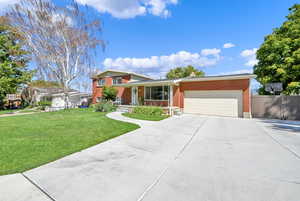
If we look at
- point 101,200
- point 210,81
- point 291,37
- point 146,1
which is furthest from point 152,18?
point 101,200


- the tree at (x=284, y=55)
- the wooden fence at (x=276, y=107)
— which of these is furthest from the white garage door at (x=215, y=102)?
the tree at (x=284, y=55)

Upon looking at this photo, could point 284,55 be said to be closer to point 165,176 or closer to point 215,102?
point 215,102

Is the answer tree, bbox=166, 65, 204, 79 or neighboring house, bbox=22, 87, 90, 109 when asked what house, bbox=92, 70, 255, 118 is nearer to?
neighboring house, bbox=22, 87, 90, 109

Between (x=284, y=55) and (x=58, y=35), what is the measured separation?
74.7ft

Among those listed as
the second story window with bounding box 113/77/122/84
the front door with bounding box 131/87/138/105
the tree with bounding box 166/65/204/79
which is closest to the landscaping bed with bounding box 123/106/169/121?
the front door with bounding box 131/87/138/105

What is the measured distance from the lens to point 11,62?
1650cm

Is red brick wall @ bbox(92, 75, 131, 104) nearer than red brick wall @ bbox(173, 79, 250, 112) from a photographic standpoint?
No

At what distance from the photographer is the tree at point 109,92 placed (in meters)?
16.5

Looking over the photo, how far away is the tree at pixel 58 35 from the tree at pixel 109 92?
399cm

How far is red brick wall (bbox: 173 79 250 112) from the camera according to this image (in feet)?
33.2

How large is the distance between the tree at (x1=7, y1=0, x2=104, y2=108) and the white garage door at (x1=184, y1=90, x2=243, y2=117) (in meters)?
12.9

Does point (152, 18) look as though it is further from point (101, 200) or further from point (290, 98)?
point (101, 200)

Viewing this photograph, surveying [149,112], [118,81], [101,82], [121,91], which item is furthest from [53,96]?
[149,112]

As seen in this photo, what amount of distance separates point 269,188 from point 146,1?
1166cm
